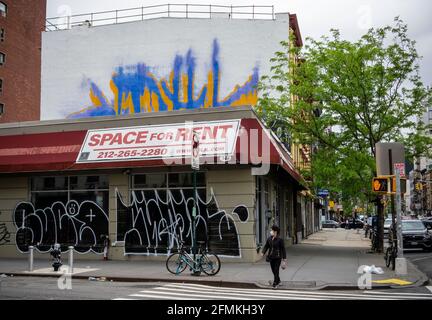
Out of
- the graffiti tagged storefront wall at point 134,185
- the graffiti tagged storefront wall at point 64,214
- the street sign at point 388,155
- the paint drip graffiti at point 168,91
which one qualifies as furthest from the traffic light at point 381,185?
the paint drip graffiti at point 168,91

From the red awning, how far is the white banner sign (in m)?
0.25

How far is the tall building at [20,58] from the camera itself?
50.6 m

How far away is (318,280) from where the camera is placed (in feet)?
45.2

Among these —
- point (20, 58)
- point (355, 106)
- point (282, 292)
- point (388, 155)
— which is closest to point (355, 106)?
point (355, 106)

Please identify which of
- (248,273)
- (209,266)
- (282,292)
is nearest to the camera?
(282,292)

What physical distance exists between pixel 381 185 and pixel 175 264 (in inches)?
266

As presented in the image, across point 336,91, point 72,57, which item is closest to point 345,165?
point 336,91

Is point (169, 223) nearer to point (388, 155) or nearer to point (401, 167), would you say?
point (388, 155)

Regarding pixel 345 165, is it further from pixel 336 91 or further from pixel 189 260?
pixel 189 260

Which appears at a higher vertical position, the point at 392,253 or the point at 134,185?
the point at 134,185

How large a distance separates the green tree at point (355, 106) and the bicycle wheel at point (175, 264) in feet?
31.0

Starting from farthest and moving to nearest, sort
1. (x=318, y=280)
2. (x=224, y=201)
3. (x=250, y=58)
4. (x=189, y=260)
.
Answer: (x=250, y=58)
(x=224, y=201)
(x=189, y=260)
(x=318, y=280)

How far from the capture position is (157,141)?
18719 millimetres
